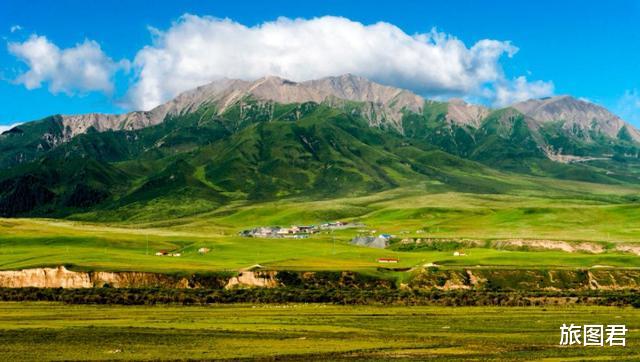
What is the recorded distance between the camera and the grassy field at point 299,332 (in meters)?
57.0

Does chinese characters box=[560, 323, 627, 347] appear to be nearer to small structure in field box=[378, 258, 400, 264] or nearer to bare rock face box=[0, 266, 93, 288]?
small structure in field box=[378, 258, 400, 264]

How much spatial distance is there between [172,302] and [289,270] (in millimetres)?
33028

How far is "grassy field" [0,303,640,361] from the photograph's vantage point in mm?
57031

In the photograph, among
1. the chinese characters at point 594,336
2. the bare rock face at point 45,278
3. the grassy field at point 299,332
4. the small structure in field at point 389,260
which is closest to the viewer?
the grassy field at point 299,332

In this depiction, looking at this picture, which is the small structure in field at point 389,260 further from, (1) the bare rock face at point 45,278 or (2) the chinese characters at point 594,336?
(2) the chinese characters at point 594,336

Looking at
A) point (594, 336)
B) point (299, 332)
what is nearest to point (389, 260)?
Result: point (299, 332)


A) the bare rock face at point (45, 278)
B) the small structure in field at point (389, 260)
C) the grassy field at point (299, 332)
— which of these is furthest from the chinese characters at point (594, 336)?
the bare rock face at point (45, 278)

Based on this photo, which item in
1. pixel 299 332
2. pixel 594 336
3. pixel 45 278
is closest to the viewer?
pixel 594 336

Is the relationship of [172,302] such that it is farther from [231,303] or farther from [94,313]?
[94,313]

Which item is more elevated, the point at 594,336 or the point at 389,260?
the point at 389,260

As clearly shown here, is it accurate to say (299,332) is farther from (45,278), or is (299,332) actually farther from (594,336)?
(45,278)

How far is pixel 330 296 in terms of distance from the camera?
11188 cm

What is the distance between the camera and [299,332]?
70.9 meters

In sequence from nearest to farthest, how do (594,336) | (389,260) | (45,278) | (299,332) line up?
(594,336), (299,332), (45,278), (389,260)
